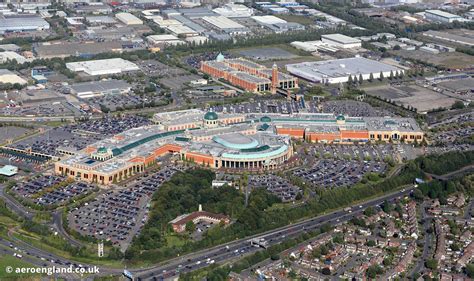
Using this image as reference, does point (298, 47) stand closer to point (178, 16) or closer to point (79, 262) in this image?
point (178, 16)

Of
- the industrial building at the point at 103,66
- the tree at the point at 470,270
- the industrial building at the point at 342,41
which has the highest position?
the tree at the point at 470,270

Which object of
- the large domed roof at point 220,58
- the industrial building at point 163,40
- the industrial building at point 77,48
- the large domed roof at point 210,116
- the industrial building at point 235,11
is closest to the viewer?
the large domed roof at point 210,116

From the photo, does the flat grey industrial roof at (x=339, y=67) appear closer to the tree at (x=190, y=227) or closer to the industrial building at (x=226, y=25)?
the industrial building at (x=226, y=25)

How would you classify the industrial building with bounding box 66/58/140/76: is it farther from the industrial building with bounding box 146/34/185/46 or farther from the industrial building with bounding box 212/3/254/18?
the industrial building with bounding box 212/3/254/18

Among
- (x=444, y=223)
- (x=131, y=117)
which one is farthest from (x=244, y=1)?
(x=444, y=223)

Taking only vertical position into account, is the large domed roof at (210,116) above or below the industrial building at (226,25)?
above

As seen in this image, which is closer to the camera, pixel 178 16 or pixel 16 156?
pixel 16 156

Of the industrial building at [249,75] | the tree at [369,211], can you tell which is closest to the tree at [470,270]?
the tree at [369,211]
